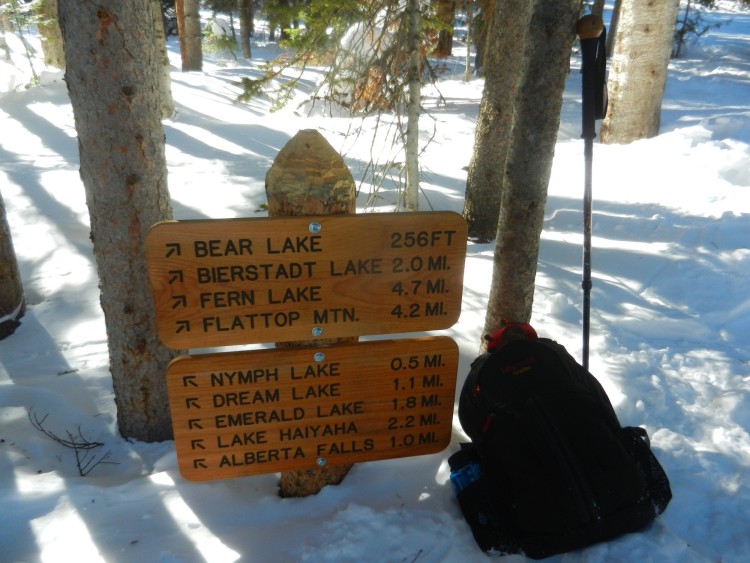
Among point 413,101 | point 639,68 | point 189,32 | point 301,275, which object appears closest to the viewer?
point 301,275

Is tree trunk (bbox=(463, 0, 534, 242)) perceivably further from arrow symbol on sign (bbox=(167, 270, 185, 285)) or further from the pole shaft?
arrow symbol on sign (bbox=(167, 270, 185, 285))

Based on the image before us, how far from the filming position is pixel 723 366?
3.44 metres

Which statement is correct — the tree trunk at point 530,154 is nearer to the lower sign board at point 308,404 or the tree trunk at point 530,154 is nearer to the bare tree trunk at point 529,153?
the bare tree trunk at point 529,153

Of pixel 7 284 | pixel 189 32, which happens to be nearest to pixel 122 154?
pixel 7 284

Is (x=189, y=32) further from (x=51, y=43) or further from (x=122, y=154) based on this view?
(x=122, y=154)

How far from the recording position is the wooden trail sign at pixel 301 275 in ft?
5.64

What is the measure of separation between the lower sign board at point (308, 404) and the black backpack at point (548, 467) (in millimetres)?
249

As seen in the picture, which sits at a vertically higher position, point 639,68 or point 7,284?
point 639,68

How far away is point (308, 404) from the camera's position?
2002 mm

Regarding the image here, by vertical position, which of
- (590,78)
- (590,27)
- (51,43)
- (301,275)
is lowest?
(301,275)

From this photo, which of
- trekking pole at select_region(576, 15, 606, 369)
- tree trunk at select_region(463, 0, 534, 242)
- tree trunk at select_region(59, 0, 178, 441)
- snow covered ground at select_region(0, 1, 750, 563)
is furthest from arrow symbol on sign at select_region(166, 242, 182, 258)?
tree trunk at select_region(463, 0, 534, 242)

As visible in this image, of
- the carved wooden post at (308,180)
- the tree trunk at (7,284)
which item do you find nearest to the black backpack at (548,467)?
the carved wooden post at (308,180)

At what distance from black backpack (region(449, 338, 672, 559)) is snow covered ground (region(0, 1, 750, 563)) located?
0.09 meters

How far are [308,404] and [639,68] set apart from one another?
836 cm
